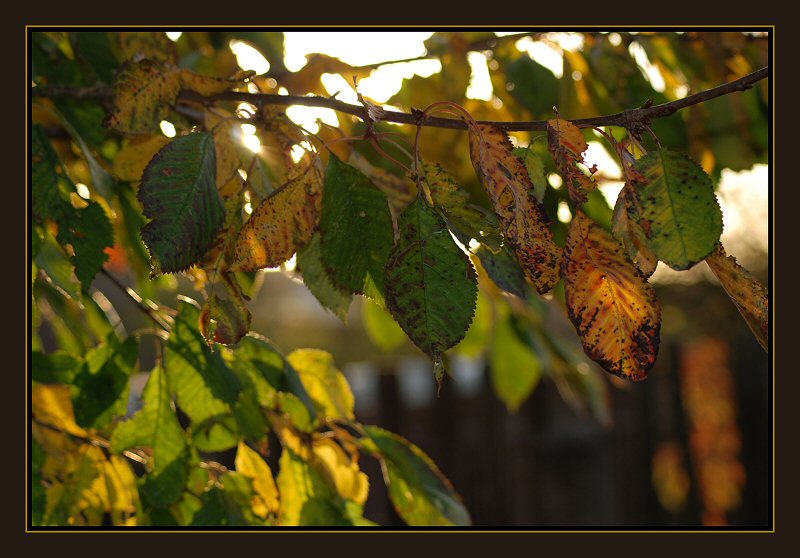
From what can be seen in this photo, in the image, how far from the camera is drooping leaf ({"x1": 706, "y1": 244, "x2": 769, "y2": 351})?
0.49 metres

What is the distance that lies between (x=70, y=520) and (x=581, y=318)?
611 mm

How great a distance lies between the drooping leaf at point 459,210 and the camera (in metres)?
0.51

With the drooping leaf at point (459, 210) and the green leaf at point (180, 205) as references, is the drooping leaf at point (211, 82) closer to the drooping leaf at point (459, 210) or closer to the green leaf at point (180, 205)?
the green leaf at point (180, 205)

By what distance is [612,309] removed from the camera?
Answer: 477mm

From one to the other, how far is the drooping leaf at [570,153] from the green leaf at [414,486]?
433mm

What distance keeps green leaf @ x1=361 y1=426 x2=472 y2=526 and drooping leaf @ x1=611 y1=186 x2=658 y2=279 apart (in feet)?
1.33

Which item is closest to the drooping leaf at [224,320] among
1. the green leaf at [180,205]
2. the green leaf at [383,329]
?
the green leaf at [180,205]

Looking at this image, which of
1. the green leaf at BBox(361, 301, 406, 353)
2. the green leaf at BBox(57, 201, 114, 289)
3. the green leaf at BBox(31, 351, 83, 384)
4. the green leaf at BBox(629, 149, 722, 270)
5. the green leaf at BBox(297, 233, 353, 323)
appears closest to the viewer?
the green leaf at BBox(629, 149, 722, 270)

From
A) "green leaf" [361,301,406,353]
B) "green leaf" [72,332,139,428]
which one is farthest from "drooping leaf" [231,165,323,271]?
"green leaf" [361,301,406,353]

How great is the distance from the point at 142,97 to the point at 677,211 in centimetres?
41

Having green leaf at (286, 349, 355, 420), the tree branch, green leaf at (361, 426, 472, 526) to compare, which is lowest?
green leaf at (361, 426, 472, 526)

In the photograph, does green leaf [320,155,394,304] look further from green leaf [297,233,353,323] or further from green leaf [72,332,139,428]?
green leaf [72,332,139,428]

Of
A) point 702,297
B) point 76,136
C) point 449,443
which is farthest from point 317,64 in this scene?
point 702,297

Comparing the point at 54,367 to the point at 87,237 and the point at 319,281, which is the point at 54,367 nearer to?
the point at 87,237
